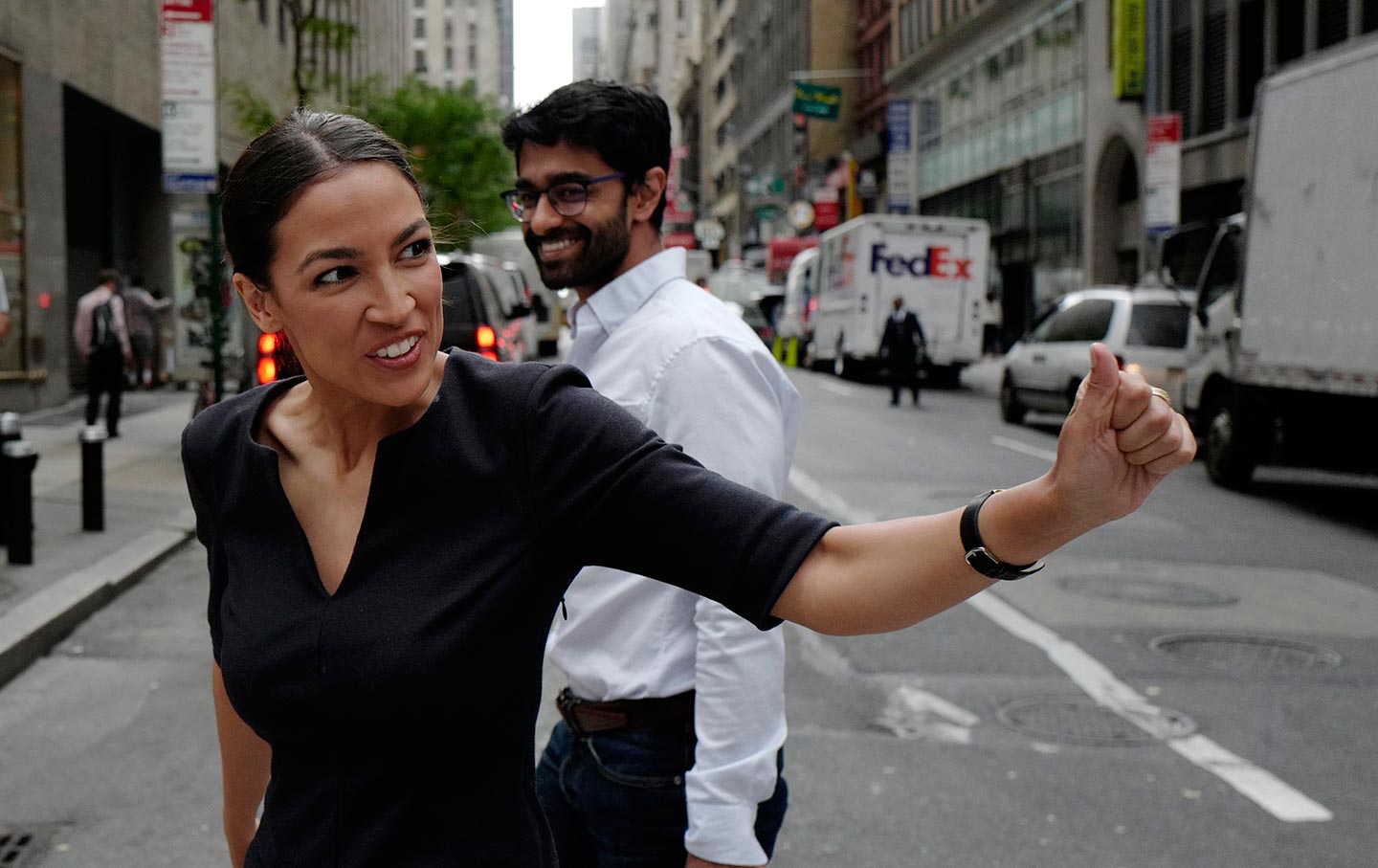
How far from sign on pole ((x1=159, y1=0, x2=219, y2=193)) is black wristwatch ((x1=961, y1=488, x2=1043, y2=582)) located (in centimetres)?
1363

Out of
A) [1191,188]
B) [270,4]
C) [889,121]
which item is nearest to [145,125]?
[270,4]

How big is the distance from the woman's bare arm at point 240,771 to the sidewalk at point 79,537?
532 cm

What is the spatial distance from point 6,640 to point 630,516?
6228 millimetres

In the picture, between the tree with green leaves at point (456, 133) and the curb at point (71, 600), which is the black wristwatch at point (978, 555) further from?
the tree with green leaves at point (456, 133)

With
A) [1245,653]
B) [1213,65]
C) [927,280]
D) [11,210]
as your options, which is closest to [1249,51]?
[1213,65]

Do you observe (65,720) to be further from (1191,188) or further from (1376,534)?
(1191,188)

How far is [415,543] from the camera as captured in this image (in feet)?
6.24

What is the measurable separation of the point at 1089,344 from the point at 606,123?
15967 millimetres

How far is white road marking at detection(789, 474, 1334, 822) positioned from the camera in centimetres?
540

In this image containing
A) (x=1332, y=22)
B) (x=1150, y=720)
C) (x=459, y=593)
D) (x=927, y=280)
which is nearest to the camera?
(x=459, y=593)

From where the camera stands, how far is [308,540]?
6.45 ft

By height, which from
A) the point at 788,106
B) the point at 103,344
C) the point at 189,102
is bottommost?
the point at 103,344

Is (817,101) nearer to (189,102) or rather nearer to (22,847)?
(189,102)

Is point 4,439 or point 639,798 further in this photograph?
point 4,439
